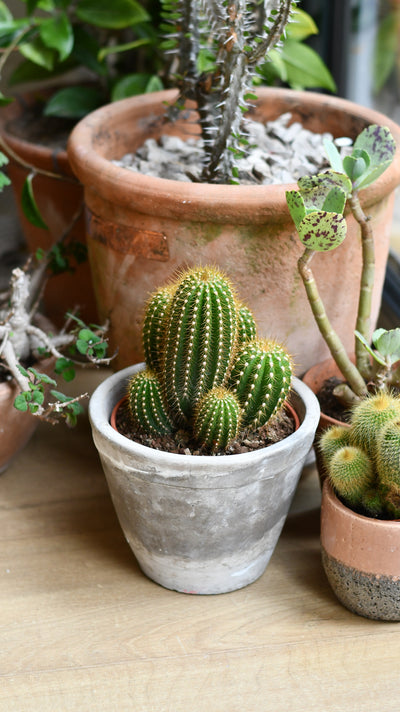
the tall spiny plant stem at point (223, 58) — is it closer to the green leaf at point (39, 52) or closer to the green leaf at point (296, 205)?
the green leaf at point (296, 205)

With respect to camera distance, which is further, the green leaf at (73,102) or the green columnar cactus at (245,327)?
the green leaf at (73,102)

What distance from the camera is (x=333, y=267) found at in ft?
4.06

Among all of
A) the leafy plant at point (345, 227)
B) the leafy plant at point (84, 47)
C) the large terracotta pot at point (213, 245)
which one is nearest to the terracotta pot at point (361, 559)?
the leafy plant at point (345, 227)

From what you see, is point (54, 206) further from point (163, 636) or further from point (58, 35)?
point (163, 636)

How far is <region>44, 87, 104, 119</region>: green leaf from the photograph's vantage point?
70.5 inches

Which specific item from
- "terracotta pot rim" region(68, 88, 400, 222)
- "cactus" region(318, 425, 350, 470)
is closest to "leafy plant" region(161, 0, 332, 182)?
"terracotta pot rim" region(68, 88, 400, 222)

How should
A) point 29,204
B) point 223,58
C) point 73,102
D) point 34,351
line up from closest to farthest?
1. point 223,58
2. point 34,351
3. point 29,204
4. point 73,102

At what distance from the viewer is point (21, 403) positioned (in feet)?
3.80

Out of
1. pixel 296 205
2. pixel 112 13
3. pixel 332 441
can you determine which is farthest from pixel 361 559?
pixel 112 13

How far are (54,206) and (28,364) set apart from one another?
0.50 metres

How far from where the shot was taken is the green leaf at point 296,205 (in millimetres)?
996

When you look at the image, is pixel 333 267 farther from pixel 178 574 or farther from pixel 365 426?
pixel 178 574

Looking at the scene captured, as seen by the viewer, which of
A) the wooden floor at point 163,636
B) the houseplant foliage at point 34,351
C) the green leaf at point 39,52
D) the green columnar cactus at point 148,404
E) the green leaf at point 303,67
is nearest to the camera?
the wooden floor at point 163,636

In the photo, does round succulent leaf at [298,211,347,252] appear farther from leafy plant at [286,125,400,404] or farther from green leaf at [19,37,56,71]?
green leaf at [19,37,56,71]
